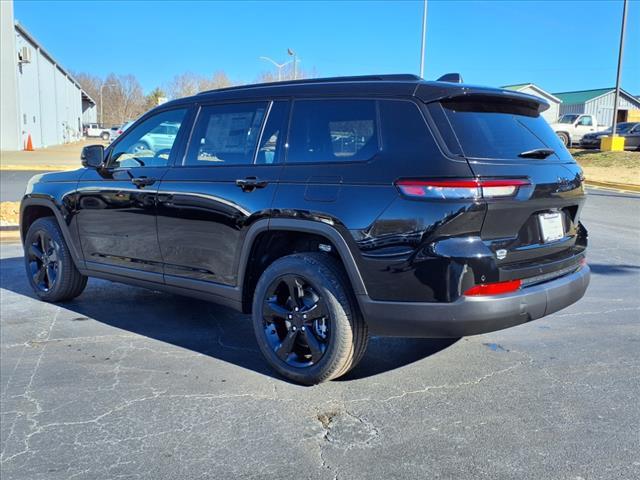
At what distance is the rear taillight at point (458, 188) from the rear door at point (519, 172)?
0.03 metres

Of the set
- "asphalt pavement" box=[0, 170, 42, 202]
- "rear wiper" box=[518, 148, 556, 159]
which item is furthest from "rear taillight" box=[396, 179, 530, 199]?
"asphalt pavement" box=[0, 170, 42, 202]

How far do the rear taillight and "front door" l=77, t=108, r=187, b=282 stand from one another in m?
2.12

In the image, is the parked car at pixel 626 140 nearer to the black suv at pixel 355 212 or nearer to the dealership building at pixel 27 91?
the black suv at pixel 355 212

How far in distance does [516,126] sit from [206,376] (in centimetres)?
259

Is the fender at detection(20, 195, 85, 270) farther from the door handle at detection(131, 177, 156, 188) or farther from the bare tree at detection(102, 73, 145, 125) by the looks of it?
the bare tree at detection(102, 73, 145, 125)

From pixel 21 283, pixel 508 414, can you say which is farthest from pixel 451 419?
pixel 21 283

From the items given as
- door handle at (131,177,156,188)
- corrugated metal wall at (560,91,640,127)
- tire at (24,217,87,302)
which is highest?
corrugated metal wall at (560,91,640,127)

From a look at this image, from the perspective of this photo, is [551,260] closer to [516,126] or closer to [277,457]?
[516,126]

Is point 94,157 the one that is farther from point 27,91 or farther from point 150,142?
point 27,91

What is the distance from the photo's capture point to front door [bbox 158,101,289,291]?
13.0 feet

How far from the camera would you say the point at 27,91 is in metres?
37.7

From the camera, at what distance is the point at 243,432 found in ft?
10.6

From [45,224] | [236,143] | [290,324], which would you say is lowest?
[290,324]

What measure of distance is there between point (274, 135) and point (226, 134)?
0.49 m
